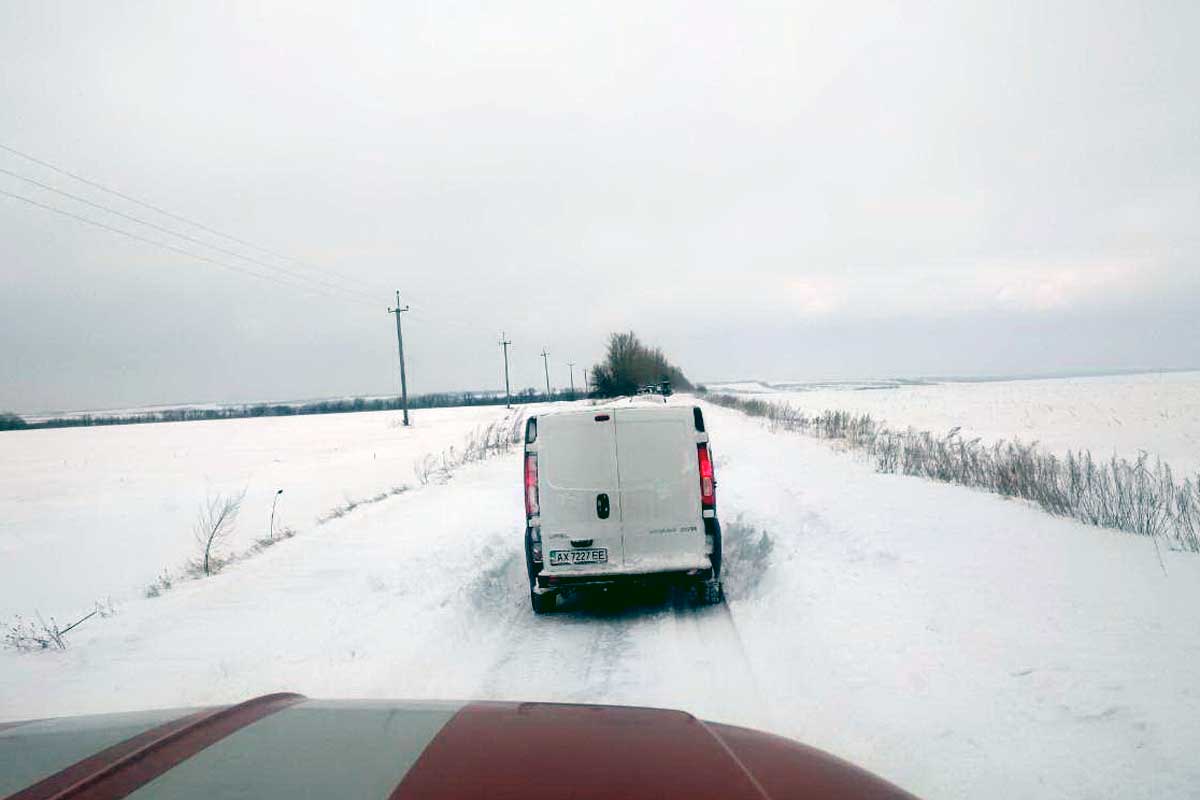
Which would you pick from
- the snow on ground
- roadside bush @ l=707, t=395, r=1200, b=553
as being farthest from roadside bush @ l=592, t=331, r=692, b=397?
roadside bush @ l=707, t=395, r=1200, b=553

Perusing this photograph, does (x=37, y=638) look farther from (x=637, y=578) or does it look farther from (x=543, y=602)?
(x=637, y=578)

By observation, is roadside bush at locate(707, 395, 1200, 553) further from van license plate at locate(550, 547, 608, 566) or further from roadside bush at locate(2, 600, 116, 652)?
roadside bush at locate(2, 600, 116, 652)

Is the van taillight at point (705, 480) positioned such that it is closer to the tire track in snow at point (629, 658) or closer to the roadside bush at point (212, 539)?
the tire track in snow at point (629, 658)

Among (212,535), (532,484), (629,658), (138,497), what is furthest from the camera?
(138,497)

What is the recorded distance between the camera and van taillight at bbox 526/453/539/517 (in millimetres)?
6724

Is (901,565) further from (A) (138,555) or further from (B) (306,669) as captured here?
(A) (138,555)

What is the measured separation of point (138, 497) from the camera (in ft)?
63.7

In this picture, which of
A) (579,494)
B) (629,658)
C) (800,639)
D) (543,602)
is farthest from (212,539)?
(800,639)

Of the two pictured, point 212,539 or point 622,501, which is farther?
point 212,539

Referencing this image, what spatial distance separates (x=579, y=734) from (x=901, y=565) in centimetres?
571

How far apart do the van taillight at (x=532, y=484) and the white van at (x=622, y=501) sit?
0.01 metres

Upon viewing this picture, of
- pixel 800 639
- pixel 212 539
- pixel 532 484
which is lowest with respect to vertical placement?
pixel 800 639

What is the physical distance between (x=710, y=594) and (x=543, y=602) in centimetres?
174

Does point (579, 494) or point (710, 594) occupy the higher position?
point (579, 494)
